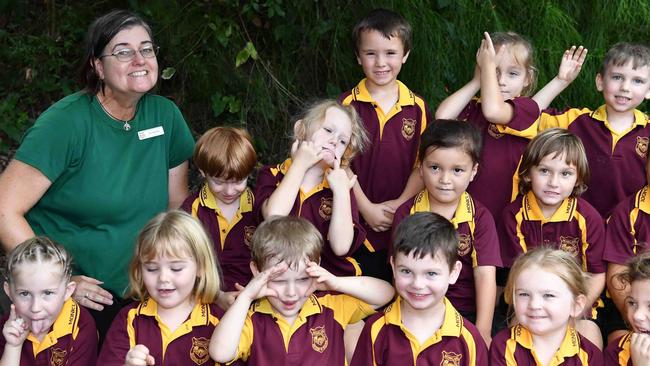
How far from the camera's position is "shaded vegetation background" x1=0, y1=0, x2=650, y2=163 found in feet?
18.2

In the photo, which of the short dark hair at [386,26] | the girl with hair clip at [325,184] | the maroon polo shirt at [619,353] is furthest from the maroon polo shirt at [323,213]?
the maroon polo shirt at [619,353]

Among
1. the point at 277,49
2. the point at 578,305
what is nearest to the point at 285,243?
the point at 578,305

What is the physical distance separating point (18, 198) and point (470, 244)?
1937 millimetres

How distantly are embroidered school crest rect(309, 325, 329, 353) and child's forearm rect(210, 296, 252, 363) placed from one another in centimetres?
32

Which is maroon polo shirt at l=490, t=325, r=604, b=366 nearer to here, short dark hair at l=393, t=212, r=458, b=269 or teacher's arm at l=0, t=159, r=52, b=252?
short dark hair at l=393, t=212, r=458, b=269

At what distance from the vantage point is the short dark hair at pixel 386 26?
14.9ft

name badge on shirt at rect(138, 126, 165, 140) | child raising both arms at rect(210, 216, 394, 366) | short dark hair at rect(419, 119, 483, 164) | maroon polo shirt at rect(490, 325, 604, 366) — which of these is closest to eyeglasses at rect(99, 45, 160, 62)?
name badge on shirt at rect(138, 126, 165, 140)

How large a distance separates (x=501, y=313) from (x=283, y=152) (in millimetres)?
2422

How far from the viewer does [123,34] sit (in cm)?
406

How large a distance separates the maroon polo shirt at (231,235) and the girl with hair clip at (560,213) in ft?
3.85

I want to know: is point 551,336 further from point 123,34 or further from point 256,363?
point 123,34

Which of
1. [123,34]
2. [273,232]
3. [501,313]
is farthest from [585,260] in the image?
[123,34]

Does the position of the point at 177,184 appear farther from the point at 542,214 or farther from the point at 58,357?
the point at 542,214

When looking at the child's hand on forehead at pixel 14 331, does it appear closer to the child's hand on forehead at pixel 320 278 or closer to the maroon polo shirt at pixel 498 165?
the child's hand on forehead at pixel 320 278
